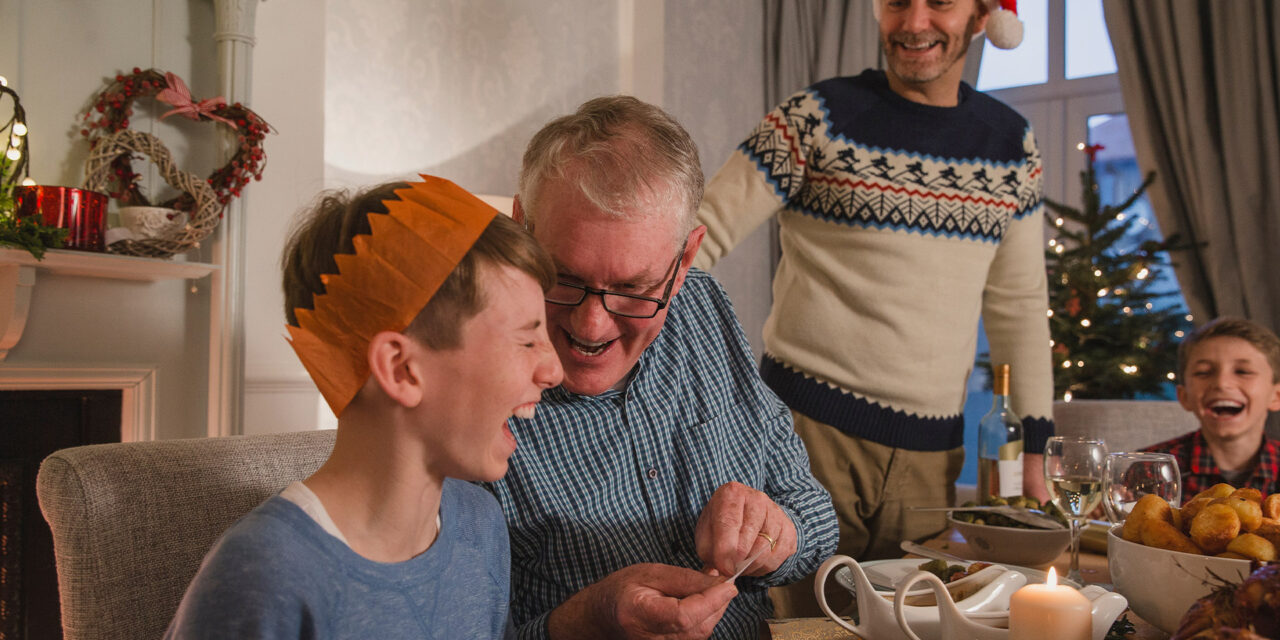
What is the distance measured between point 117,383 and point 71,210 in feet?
1.91

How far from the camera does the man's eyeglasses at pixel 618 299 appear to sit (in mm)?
1060

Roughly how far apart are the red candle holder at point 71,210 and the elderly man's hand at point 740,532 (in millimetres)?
2207

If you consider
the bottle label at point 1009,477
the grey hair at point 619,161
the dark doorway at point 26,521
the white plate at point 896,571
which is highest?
the grey hair at point 619,161

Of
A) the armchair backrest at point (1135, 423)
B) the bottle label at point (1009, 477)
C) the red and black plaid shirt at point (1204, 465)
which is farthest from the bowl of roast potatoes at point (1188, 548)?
the armchair backrest at point (1135, 423)

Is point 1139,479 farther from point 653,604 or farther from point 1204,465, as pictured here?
point 1204,465

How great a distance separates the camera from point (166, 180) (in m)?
2.77

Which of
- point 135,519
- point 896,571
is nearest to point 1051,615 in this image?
point 896,571

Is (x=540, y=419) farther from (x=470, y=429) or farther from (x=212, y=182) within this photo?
(x=212, y=182)

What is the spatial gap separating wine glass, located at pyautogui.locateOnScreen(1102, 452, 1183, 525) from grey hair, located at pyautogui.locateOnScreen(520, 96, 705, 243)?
63 cm

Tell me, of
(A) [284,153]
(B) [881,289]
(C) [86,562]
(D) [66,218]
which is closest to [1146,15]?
(B) [881,289]

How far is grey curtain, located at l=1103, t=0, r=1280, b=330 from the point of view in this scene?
374cm

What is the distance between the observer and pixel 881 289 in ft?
6.20

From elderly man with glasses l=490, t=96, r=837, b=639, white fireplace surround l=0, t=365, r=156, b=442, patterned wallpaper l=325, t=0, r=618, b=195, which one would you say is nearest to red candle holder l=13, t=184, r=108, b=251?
white fireplace surround l=0, t=365, r=156, b=442

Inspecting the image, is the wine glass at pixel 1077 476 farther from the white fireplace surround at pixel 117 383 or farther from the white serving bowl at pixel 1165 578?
the white fireplace surround at pixel 117 383
